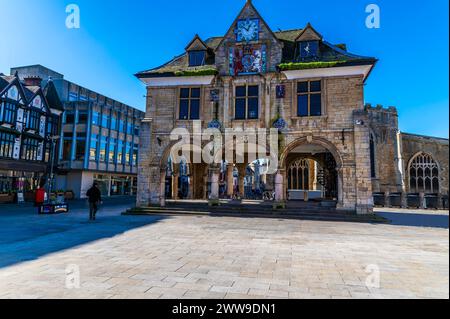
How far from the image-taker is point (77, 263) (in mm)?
6270

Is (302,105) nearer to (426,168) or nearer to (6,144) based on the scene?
(426,168)

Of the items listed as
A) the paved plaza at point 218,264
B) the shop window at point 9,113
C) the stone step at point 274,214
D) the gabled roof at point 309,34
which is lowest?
the paved plaza at point 218,264

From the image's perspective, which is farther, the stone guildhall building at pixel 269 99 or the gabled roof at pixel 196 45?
the gabled roof at pixel 196 45

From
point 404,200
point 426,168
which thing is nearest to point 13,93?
point 404,200

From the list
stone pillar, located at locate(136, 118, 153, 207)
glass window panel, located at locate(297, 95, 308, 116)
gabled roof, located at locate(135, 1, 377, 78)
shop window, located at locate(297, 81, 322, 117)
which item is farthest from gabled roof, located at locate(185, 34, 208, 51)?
glass window panel, located at locate(297, 95, 308, 116)

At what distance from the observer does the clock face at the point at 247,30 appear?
61.6ft

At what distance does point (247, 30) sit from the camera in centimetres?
1894

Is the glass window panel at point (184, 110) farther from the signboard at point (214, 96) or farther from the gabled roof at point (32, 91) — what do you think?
the gabled roof at point (32, 91)

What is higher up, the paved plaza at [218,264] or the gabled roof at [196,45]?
the gabled roof at [196,45]

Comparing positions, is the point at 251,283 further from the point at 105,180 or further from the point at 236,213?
the point at 105,180

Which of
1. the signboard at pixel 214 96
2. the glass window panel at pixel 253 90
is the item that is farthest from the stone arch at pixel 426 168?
the signboard at pixel 214 96

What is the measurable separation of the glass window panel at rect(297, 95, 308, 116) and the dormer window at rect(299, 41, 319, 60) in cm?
249

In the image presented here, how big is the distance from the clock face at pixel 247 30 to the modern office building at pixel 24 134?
2041cm

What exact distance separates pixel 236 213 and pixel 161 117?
317 inches
